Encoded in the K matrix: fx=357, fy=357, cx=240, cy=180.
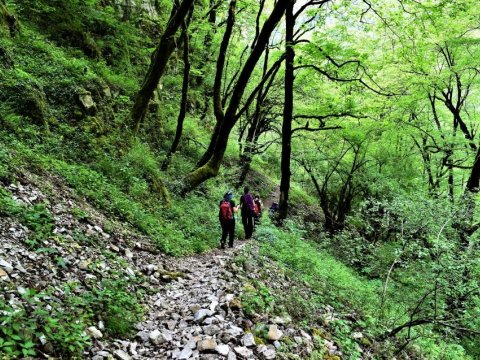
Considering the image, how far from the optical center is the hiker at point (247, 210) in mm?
12773

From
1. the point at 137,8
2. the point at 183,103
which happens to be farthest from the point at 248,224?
the point at 137,8

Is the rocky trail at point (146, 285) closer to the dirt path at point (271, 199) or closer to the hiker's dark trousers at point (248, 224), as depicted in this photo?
the hiker's dark trousers at point (248, 224)

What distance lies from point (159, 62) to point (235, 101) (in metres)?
2.99

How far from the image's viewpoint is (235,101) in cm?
1173

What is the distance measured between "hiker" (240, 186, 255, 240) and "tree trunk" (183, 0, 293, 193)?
1.72 metres

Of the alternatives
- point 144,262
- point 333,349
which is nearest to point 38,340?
point 144,262

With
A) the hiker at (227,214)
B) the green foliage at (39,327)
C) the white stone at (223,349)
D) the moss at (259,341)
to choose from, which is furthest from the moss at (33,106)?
the moss at (259,341)

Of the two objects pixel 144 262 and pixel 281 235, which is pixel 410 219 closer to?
pixel 281 235

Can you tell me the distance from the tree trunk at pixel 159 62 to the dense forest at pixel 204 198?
0.17 ft

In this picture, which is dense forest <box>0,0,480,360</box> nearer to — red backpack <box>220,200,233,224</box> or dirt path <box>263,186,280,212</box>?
red backpack <box>220,200,233,224</box>

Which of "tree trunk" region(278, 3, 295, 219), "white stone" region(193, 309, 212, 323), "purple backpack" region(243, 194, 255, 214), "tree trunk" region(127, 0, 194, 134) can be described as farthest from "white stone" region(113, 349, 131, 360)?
"tree trunk" region(278, 3, 295, 219)

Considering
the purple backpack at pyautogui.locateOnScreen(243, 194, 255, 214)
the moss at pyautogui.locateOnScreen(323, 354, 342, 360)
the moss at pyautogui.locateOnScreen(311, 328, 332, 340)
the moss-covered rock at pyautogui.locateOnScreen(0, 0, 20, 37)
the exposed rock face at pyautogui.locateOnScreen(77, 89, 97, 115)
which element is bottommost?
the moss at pyautogui.locateOnScreen(323, 354, 342, 360)

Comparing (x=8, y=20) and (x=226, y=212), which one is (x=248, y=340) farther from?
(x=8, y=20)

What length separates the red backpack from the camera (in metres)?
10.9
